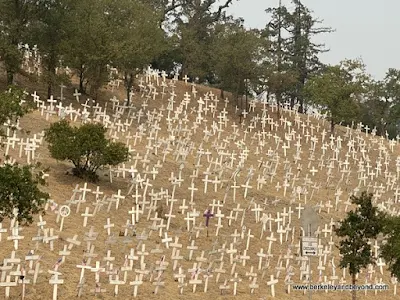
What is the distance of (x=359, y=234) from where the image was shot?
16297mm

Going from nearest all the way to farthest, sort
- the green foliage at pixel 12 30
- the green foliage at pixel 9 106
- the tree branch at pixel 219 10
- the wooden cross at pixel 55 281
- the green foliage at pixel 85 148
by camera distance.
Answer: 1. the green foliage at pixel 9 106
2. the wooden cross at pixel 55 281
3. the green foliage at pixel 85 148
4. the green foliage at pixel 12 30
5. the tree branch at pixel 219 10

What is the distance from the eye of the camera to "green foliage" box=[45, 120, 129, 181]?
75.2ft

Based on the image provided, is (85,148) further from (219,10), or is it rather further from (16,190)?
(219,10)

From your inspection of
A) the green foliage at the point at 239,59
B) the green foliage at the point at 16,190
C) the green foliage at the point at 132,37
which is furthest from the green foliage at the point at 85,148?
the green foliage at the point at 239,59

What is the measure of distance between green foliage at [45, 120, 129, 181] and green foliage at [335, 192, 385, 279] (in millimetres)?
9915

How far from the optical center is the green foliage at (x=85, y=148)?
22.9 meters

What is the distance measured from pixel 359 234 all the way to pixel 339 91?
31.7 m

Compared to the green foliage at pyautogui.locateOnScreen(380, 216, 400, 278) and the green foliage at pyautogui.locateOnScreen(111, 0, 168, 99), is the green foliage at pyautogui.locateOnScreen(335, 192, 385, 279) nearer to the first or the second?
the green foliage at pyautogui.locateOnScreen(380, 216, 400, 278)

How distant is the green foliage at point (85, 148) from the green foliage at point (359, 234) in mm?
9915

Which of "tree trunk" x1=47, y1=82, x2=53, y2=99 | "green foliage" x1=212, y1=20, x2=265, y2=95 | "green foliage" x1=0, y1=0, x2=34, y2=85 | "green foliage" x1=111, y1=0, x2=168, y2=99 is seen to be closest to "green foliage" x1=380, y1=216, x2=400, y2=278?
"green foliage" x1=111, y1=0, x2=168, y2=99

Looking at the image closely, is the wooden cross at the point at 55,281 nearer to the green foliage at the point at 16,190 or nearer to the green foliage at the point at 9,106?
the green foliage at the point at 16,190

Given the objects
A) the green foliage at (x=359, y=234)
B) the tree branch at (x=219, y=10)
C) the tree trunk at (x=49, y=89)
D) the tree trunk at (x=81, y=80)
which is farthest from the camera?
the tree branch at (x=219, y=10)

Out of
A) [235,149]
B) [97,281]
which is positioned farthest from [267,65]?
[97,281]

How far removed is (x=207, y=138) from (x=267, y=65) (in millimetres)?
14583
